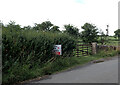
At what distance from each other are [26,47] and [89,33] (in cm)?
1187

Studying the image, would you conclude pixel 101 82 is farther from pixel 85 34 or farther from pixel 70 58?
pixel 85 34

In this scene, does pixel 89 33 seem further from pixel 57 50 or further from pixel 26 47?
pixel 26 47

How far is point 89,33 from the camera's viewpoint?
667 inches

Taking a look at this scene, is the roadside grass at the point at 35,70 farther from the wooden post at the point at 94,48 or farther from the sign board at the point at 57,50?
the wooden post at the point at 94,48

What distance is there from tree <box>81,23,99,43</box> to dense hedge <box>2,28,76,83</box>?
8997mm

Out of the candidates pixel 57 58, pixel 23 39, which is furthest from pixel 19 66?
pixel 57 58

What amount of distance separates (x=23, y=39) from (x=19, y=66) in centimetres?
136

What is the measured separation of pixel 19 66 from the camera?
5875 millimetres

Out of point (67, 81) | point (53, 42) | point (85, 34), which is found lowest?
point (67, 81)

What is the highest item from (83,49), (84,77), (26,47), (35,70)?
(26,47)

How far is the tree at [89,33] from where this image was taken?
1675 centimetres

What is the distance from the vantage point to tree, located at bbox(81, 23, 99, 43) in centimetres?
1675

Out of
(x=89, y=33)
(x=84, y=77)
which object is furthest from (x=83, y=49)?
(x=84, y=77)

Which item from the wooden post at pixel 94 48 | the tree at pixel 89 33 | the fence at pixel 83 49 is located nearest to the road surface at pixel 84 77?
the fence at pixel 83 49
